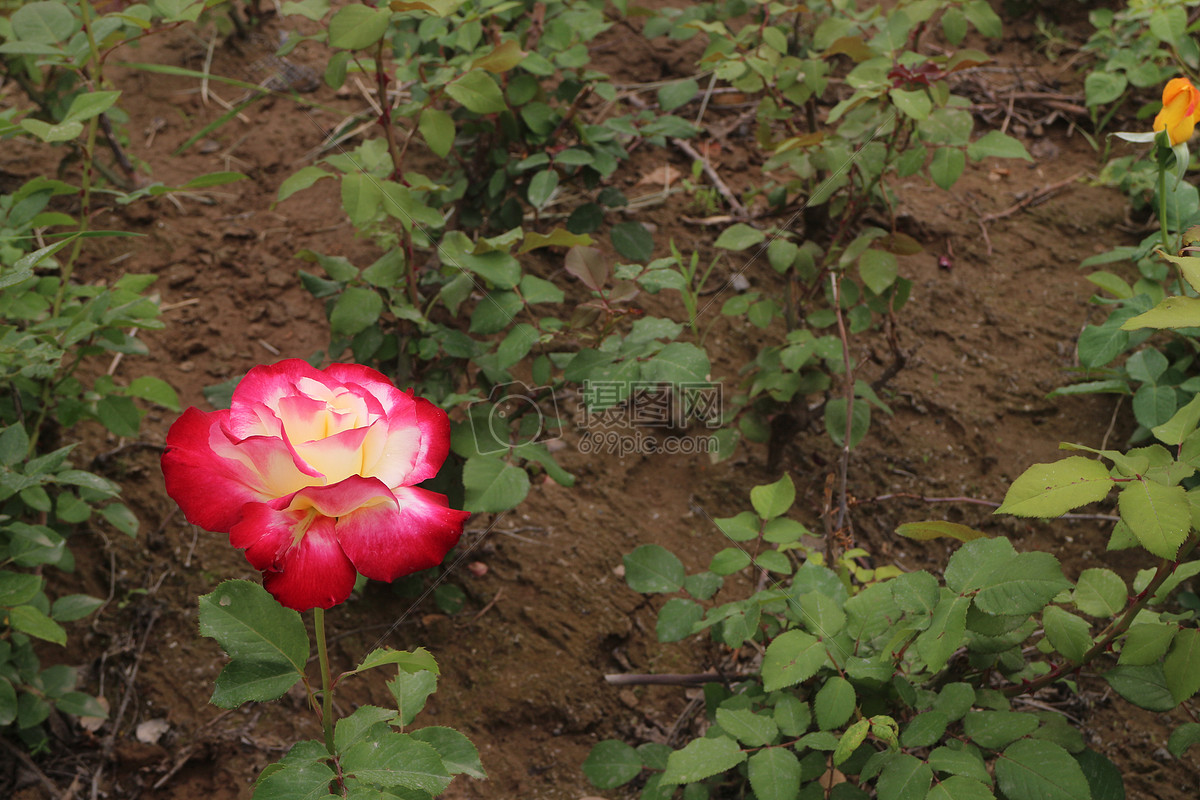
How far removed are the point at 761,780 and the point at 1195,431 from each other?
→ 2.25ft

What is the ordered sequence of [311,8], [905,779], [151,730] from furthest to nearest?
1. [151,730]
2. [311,8]
3. [905,779]

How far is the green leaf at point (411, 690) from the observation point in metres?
0.94

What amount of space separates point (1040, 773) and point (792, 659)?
1.07 ft

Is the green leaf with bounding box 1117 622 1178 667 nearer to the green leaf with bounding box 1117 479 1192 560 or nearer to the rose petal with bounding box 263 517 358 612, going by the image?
the green leaf with bounding box 1117 479 1192 560

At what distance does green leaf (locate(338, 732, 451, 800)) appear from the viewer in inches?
30.3

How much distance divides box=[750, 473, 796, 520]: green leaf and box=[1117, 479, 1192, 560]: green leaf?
0.54 metres

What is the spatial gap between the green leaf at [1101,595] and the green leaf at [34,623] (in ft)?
4.96

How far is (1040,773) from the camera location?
1.02m

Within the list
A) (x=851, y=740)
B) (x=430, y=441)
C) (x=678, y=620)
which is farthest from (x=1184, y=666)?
(x=430, y=441)

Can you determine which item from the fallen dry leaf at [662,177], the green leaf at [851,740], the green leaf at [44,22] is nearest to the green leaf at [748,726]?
the green leaf at [851,740]

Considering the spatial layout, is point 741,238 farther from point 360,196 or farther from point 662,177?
point 662,177

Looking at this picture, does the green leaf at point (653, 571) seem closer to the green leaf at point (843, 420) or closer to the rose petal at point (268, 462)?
the green leaf at point (843, 420)

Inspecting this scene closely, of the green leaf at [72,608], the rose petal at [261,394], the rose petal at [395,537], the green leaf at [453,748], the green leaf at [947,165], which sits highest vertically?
the rose petal at [261,394]

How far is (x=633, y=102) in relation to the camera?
8.98ft
